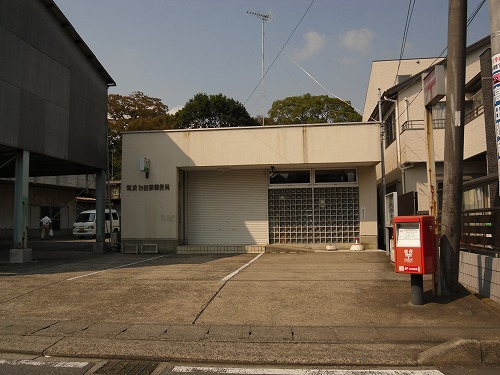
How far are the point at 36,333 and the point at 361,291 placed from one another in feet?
18.8

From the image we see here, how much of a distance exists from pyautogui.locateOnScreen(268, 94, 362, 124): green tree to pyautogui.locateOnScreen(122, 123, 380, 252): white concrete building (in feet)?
97.7

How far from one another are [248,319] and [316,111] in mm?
43034

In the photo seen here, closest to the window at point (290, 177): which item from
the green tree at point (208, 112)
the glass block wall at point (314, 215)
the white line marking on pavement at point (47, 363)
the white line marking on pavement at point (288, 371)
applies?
the glass block wall at point (314, 215)

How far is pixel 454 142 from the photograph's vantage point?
7.42m

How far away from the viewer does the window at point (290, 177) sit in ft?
59.0

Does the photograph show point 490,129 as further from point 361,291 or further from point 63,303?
point 63,303

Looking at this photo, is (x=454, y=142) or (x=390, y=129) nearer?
(x=454, y=142)

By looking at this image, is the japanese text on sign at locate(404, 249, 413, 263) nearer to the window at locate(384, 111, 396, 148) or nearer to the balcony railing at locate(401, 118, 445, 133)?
the balcony railing at locate(401, 118, 445, 133)

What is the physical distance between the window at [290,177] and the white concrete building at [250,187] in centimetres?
4

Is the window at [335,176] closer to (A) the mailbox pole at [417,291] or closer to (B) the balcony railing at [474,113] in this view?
(B) the balcony railing at [474,113]

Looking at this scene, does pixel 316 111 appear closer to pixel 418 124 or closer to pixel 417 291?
pixel 418 124

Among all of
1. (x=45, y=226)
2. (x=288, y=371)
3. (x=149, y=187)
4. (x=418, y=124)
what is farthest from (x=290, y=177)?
(x=45, y=226)

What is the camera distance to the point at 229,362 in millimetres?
5195

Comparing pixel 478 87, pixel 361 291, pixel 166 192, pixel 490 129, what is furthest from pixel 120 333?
pixel 478 87
